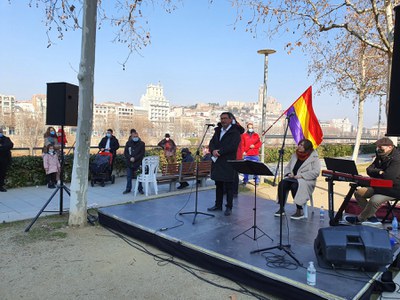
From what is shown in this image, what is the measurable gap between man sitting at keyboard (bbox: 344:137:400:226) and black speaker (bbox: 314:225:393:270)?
72.5 inches

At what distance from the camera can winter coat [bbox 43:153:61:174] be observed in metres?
8.52

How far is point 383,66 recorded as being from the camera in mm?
14742

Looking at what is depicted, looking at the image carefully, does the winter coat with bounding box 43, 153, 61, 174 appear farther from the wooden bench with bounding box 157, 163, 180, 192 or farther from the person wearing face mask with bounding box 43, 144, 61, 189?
the wooden bench with bounding box 157, 163, 180, 192

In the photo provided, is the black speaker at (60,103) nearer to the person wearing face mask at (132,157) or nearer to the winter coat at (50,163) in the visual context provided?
the person wearing face mask at (132,157)

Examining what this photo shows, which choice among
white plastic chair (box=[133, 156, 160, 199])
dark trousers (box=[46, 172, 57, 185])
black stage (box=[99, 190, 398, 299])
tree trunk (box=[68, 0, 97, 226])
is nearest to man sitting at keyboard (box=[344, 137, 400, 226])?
black stage (box=[99, 190, 398, 299])

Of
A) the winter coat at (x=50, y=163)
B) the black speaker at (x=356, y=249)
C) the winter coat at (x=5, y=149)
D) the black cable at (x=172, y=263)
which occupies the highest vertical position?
the winter coat at (x=5, y=149)

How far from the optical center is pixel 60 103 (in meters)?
5.70

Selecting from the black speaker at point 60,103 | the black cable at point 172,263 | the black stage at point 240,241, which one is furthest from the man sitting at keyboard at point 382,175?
the black speaker at point 60,103

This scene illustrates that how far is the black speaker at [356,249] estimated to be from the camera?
3295 millimetres

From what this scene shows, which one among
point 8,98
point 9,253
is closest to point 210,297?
point 9,253

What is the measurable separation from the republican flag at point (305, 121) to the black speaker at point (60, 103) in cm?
430

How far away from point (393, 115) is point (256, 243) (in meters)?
2.29

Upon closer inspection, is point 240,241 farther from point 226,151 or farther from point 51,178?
point 51,178

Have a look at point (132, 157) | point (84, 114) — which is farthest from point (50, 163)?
point (84, 114)
